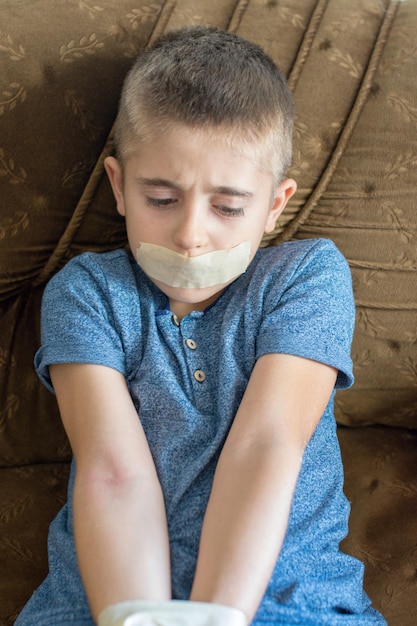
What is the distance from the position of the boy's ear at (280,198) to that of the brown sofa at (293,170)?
0.48 feet

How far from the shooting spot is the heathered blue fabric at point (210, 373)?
48.3 inches

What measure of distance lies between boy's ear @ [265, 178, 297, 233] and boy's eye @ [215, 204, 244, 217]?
0.41 feet

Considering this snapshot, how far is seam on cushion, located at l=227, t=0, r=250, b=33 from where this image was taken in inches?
64.1

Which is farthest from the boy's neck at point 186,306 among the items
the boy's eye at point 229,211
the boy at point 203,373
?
the boy's eye at point 229,211

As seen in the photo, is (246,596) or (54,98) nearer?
(246,596)

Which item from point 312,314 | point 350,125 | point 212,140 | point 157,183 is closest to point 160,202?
point 157,183

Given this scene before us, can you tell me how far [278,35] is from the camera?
162 cm

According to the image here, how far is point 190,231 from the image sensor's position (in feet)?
4.28

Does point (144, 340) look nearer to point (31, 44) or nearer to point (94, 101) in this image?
point (94, 101)

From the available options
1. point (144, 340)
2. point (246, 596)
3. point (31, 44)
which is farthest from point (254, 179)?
point (246, 596)

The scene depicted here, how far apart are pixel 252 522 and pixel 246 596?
114 mm

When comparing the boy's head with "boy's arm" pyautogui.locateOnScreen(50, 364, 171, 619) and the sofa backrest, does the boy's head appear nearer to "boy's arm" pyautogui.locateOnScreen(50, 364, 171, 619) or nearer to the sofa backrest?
the sofa backrest

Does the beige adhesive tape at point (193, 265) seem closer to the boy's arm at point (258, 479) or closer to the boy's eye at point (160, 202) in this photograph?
the boy's eye at point (160, 202)

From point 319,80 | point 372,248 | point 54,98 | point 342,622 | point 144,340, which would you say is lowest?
point 342,622
